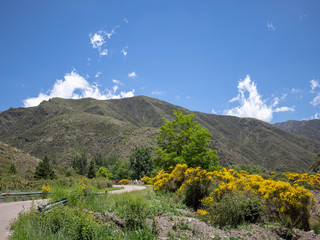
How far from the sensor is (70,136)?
11125cm

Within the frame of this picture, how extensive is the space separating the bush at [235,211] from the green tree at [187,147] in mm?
7464

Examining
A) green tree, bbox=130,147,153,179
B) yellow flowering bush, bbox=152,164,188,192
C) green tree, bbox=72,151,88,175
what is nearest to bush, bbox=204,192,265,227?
yellow flowering bush, bbox=152,164,188,192

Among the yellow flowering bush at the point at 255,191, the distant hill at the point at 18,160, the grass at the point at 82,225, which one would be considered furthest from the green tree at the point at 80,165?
the grass at the point at 82,225

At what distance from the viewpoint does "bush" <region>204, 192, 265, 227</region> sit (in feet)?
27.7

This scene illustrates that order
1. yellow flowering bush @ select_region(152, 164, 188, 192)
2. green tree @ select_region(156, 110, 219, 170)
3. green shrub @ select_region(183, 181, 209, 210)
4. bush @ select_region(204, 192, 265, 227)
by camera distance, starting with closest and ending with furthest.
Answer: bush @ select_region(204, 192, 265, 227)
green shrub @ select_region(183, 181, 209, 210)
yellow flowering bush @ select_region(152, 164, 188, 192)
green tree @ select_region(156, 110, 219, 170)

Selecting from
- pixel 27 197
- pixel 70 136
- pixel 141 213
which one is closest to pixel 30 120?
pixel 70 136

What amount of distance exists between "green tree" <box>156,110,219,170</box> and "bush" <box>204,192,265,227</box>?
7.46m

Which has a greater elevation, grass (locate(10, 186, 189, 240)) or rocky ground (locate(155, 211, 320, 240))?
grass (locate(10, 186, 189, 240))

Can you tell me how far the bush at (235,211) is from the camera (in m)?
8.45

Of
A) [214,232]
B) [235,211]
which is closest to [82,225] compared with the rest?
[214,232]

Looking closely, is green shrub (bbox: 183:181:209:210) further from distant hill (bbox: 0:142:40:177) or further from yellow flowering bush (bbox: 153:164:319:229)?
distant hill (bbox: 0:142:40:177)

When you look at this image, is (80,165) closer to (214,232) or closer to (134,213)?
(134,213)

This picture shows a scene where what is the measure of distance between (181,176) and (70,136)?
359 feet

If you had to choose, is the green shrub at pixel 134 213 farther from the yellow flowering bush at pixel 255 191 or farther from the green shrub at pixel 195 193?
the green shrub at pixel 195 193
